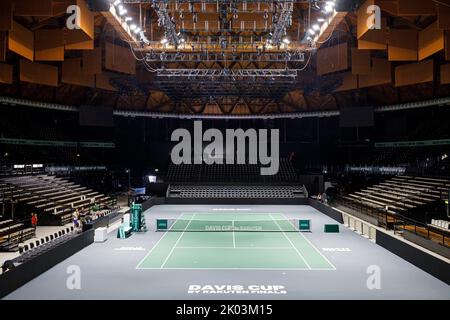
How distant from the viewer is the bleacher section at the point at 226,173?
3809cm

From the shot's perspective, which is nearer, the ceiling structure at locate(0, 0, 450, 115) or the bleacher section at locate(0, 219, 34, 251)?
the bleacher section at locate(0, 219, 34, 251)

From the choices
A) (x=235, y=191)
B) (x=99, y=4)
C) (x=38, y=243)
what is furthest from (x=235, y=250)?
(x=235, y=191)

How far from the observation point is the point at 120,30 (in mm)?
19281

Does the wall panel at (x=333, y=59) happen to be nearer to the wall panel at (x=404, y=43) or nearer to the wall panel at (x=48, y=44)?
the wall panel at (x=404, y=43)

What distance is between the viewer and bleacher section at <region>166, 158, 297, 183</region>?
38.1 metres

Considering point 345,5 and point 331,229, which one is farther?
point 331,229

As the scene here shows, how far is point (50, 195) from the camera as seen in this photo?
25.4 metres

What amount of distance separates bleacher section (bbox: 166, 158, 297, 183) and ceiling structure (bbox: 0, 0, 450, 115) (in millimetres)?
5851

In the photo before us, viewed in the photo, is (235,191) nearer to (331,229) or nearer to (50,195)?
→ (50,195)

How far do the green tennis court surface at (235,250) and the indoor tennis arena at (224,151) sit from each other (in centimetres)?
13

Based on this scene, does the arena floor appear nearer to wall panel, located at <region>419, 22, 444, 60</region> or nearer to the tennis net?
the tennis net

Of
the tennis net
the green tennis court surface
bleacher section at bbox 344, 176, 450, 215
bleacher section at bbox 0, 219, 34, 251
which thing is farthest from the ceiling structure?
the green tennis court surface

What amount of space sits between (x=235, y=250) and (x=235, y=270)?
313cm
